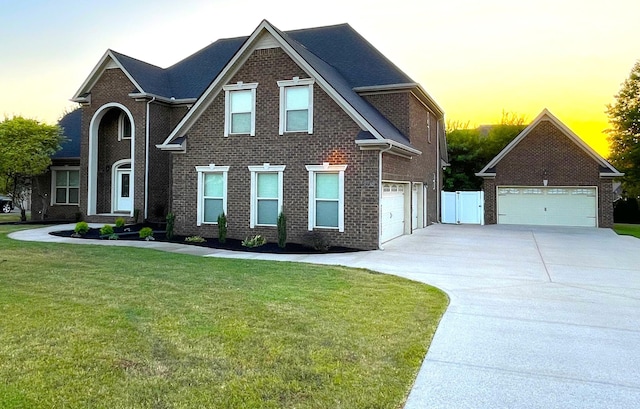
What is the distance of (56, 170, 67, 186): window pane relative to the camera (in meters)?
23.1

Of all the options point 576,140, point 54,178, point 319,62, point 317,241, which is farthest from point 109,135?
point 576,140

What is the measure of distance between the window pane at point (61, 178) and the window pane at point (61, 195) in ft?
1.08

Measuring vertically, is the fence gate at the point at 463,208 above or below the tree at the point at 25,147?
below

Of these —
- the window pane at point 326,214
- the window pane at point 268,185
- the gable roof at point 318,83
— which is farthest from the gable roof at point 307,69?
the window pane at point 268,185

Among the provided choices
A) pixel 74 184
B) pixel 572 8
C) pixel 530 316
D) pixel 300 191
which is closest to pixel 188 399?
pixel 530 316

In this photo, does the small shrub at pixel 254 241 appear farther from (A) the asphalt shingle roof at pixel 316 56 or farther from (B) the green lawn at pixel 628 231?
(B) the green lawn at pixel 628 231

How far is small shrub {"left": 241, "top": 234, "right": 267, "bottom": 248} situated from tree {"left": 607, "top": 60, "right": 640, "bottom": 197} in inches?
1261

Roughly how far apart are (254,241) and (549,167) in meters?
17.4

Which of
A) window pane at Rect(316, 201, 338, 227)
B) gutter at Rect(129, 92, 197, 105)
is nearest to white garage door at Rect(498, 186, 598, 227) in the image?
window pane at Rect(316, 201, 338, 227)

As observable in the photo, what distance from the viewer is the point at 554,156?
22938 mm

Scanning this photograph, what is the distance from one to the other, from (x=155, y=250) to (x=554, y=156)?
20.8 meters

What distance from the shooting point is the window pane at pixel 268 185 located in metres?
14.7

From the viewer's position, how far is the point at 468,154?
116 ft

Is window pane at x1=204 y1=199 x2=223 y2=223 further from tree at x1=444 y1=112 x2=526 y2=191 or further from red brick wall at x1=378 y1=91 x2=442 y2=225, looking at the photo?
tree at x1=444 y1=112 x2=526 y2=191
